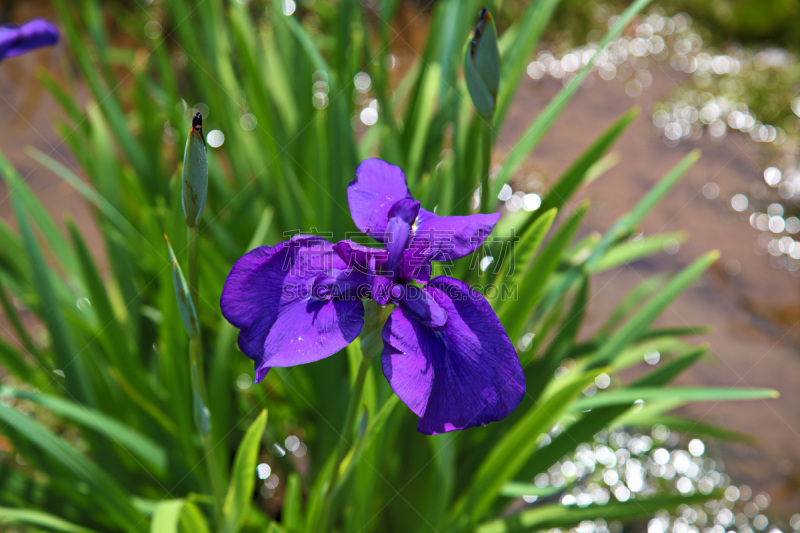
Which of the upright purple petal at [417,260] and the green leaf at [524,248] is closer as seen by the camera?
the upright purple petal at [417,260]

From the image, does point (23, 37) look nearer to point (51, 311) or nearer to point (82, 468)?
point (51, 311)

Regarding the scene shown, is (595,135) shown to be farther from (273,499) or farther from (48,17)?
(48,17)

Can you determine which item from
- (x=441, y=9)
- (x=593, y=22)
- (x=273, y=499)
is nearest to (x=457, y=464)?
(x=273, y=499)

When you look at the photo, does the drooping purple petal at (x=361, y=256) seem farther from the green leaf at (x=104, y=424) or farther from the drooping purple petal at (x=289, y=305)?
the green leaf at (x=104, y=424)

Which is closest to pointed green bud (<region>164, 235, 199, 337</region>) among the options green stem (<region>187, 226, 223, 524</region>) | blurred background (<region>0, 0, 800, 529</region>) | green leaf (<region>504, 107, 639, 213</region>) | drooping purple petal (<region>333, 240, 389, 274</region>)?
green stem (<region>187, 226, 223, 524</region>)

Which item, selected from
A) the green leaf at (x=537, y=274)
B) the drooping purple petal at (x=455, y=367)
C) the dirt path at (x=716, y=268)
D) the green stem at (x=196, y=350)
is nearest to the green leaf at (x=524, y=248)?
the green leaf at (x=537, y=274)

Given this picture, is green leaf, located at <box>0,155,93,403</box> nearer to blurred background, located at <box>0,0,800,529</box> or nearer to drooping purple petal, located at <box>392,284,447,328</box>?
drooping purple petal, located at <box>392,284,447,328</box>
